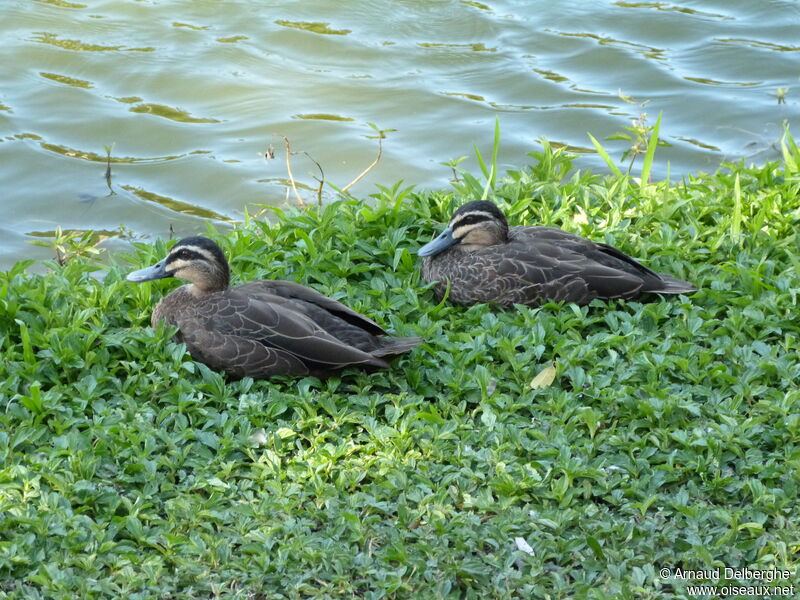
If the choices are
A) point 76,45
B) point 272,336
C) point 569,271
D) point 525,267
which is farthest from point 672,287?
point 76,45

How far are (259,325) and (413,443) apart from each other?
1067 mm

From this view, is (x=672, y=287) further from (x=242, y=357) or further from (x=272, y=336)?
(x=242, y=357)

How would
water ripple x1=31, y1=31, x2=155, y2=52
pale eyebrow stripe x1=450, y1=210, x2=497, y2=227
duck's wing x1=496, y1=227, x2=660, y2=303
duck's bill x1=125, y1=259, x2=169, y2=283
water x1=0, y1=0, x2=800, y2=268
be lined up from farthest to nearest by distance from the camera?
water ripple x1=31, y1=31, x2=155, y2=52
water x1=0, y1=0, x2=800, y2=268
pale eyebrow stripe x1=450, y1=210, x2=497, y2=227
duck's wing x1=496, y1=227, x2=660, y2=303
duck's bill x1=125, y1=259, x2=169, y2=283

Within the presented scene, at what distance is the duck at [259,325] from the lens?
17.1 ft

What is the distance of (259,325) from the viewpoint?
5.27 m

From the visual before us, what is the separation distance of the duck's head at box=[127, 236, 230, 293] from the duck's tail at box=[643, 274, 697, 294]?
245 centimetres

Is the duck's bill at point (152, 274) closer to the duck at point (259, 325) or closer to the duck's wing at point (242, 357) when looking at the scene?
the duck at point (259, 325)

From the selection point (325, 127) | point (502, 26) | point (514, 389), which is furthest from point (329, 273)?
point (502, 26)

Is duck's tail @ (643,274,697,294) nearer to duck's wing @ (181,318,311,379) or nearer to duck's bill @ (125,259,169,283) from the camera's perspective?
duck's wing @ (181,318,311,379)

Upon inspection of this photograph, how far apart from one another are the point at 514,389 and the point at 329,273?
1564 millimetres

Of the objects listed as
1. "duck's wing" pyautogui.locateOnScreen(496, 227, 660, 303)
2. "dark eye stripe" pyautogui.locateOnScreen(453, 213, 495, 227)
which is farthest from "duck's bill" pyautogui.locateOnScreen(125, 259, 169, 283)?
"duck's wing" pyautogui.locateOnScreen(496, 227, 660, 303)

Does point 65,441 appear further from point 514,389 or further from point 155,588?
point 514,389

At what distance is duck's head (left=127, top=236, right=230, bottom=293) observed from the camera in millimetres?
5531

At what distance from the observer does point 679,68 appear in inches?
421
